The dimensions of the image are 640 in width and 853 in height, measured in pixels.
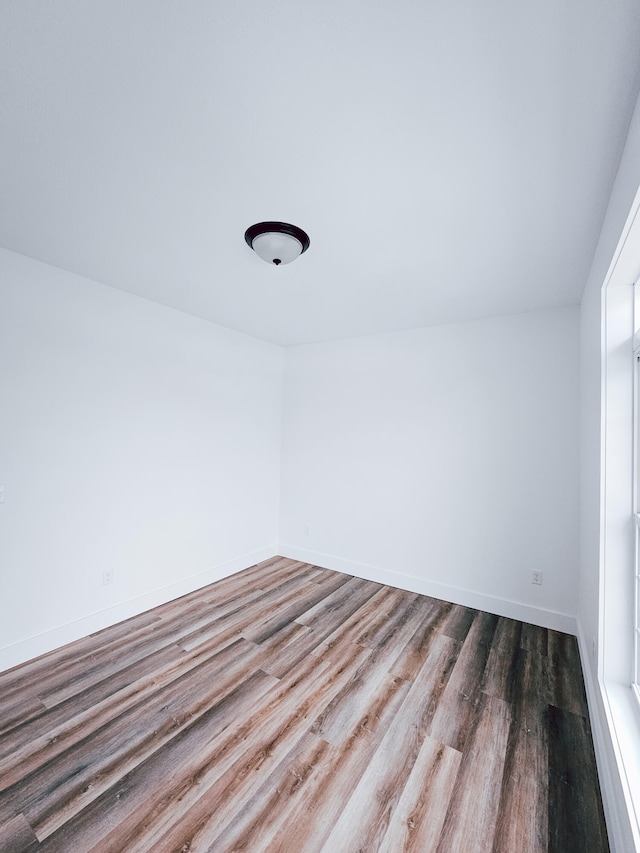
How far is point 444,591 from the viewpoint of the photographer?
3.30 metres

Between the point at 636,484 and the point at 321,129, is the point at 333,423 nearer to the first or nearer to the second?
the point at 636,484

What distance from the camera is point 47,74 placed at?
1114 millimetres

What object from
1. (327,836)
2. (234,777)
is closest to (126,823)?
(234,777)

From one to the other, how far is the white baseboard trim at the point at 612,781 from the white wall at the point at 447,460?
1.18 m

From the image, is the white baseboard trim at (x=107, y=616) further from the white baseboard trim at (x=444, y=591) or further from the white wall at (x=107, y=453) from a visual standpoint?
the white baseboard trim at (x=444, y=591)

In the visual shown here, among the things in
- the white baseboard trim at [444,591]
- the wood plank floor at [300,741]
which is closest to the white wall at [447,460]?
the white baseboard trim at [444,591]

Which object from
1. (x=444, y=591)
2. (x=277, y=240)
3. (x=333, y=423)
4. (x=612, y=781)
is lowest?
(x=444, y=591)

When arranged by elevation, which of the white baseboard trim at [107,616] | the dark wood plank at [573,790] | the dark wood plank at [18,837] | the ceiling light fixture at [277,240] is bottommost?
the dark wood plank at [18,837]

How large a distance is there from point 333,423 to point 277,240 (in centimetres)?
241

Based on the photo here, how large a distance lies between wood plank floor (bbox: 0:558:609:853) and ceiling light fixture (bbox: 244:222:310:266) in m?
2.50

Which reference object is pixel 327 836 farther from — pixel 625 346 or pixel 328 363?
pixel 328 363

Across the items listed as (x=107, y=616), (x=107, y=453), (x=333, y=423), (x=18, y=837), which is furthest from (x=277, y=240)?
(x=107, y=616)

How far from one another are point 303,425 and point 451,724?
304 centimetres

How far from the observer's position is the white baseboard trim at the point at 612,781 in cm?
111
